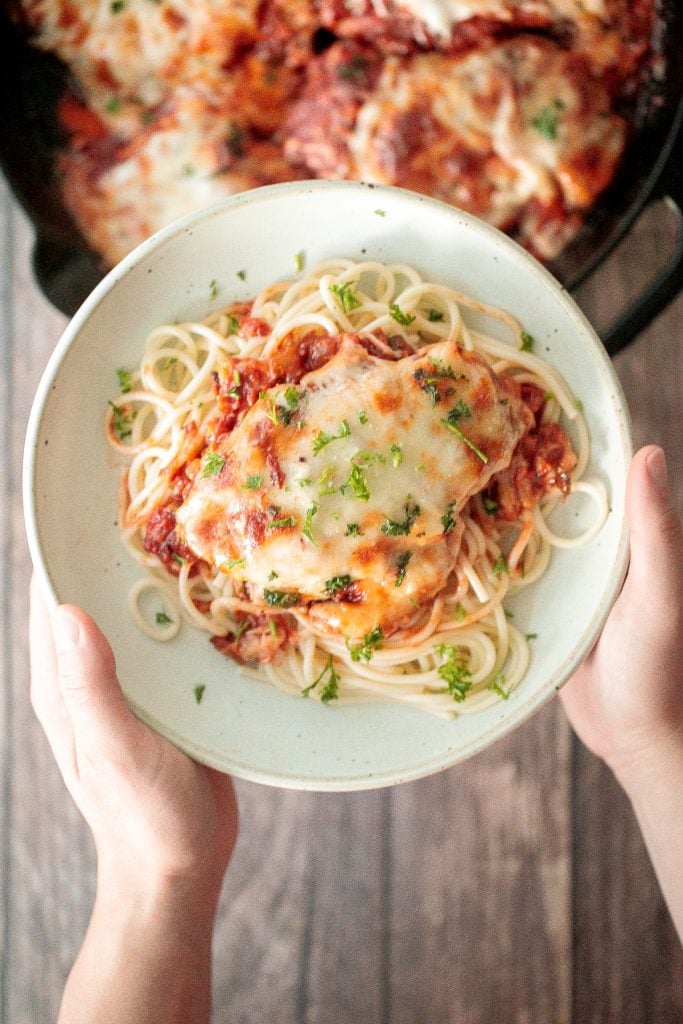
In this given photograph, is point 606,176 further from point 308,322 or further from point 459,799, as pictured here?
point 459,799

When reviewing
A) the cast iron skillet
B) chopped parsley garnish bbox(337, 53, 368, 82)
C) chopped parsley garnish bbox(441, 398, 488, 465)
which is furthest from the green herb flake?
chopped parsley garnish bbox(337, 53, 368, 82)

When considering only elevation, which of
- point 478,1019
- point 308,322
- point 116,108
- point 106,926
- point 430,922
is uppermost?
point 116,108

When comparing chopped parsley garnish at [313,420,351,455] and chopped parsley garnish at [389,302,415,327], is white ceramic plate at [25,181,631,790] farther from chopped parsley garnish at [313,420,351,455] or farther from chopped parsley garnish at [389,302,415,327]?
chopped parsley garnish at [313,420,351,455]

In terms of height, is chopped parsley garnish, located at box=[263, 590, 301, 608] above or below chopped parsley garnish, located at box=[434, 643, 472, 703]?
above

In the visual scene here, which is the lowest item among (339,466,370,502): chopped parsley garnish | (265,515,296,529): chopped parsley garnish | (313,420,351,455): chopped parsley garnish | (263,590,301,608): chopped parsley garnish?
(263,590,301,608): chopped parsley garnish

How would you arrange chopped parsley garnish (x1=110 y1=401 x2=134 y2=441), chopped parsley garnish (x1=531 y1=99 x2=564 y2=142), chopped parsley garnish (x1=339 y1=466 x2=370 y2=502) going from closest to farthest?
chopped parsley garnish (x1=339 y1=466 x2=370 y2=502) → chopped parsley garnish (x1=110 y1=401 x2=134 y2=441) → chopped parsley garnish (x1=531 y1=99 x2=564 y2=142)

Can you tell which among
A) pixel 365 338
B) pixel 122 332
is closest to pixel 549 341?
pixel 365 338

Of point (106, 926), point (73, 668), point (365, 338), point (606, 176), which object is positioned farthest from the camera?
point (606, 176)
